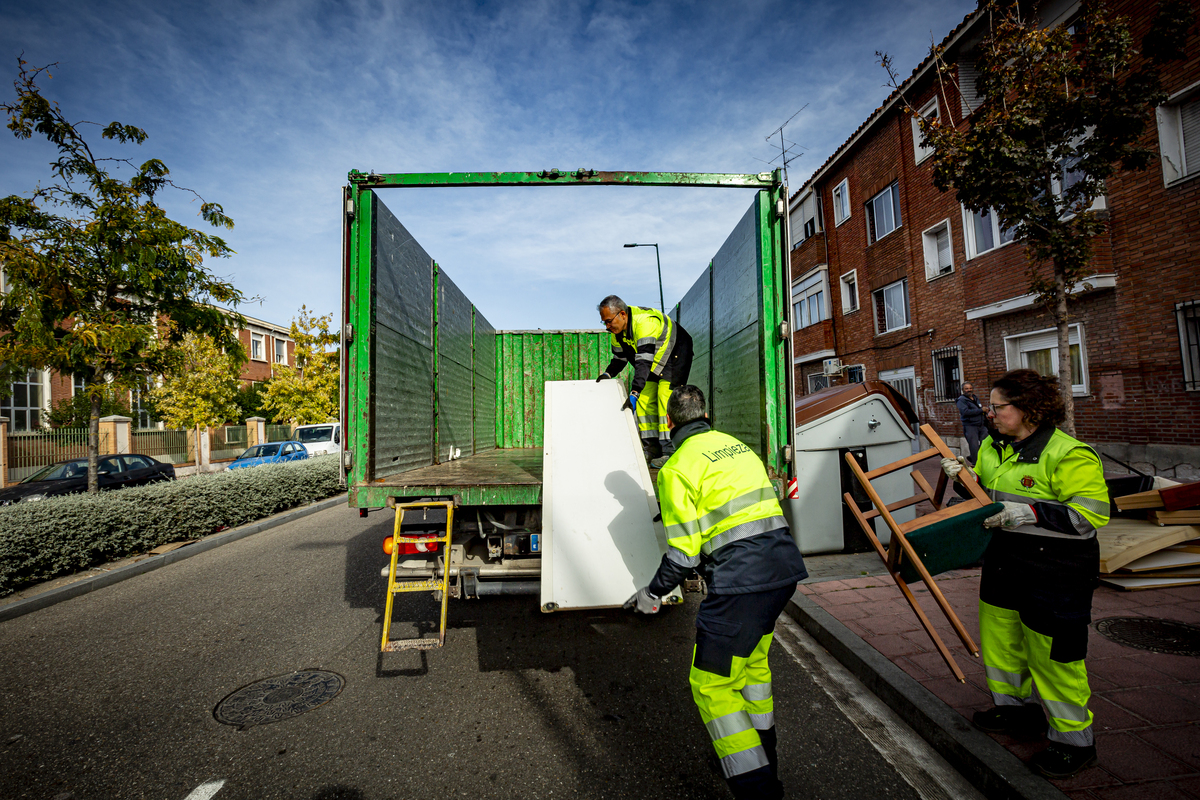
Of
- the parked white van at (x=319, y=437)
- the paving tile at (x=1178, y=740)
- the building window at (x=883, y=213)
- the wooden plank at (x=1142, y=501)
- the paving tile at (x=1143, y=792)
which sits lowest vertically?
the paving tile at (x=1143, y=792)

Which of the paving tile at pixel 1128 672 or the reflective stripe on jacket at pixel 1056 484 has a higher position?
the reflective stripe on jacket at pixel 1056 484

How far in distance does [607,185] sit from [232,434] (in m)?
25.0

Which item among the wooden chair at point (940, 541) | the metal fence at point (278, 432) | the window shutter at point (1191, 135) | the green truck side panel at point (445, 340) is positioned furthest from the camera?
the metal fence at point (278, 432)

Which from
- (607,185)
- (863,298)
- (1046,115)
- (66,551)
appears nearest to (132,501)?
(66,551)

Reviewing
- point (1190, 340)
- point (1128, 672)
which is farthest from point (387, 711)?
point (1190, 340)

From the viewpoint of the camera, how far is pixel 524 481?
3.78m

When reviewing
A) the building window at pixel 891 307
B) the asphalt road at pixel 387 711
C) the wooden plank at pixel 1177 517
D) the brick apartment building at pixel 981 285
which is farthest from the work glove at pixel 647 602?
the building window at pixel 891 307

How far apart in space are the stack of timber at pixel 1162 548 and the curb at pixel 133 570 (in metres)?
9.38

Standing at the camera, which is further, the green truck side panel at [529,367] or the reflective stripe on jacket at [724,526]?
the green truck side panel at [529,367]

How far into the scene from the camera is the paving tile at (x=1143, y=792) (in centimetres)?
205

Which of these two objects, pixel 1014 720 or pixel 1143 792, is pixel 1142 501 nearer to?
pixel 1014 720

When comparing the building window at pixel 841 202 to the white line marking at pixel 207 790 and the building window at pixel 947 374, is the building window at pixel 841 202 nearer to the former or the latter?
the building window at pixel 947 374

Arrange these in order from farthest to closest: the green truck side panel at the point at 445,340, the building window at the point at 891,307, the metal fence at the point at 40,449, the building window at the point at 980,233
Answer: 1. the building window at the point at 891,307
2. the metal fence at the point at 40,449
3. the building window at the point at 980,233
4. the green truck side panel at the point at 445,340

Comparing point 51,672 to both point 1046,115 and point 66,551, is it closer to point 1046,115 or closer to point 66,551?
point 66,551
